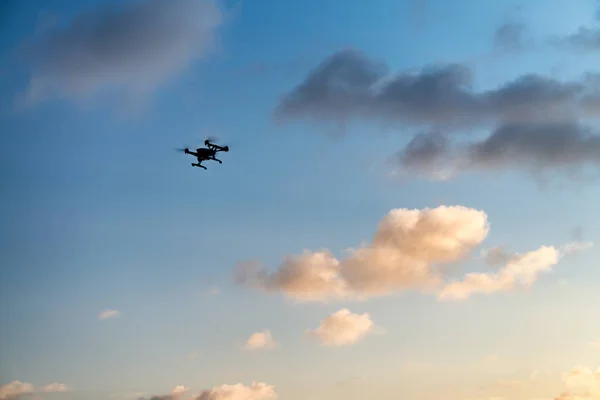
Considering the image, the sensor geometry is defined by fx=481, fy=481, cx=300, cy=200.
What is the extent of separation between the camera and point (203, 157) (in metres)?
150
